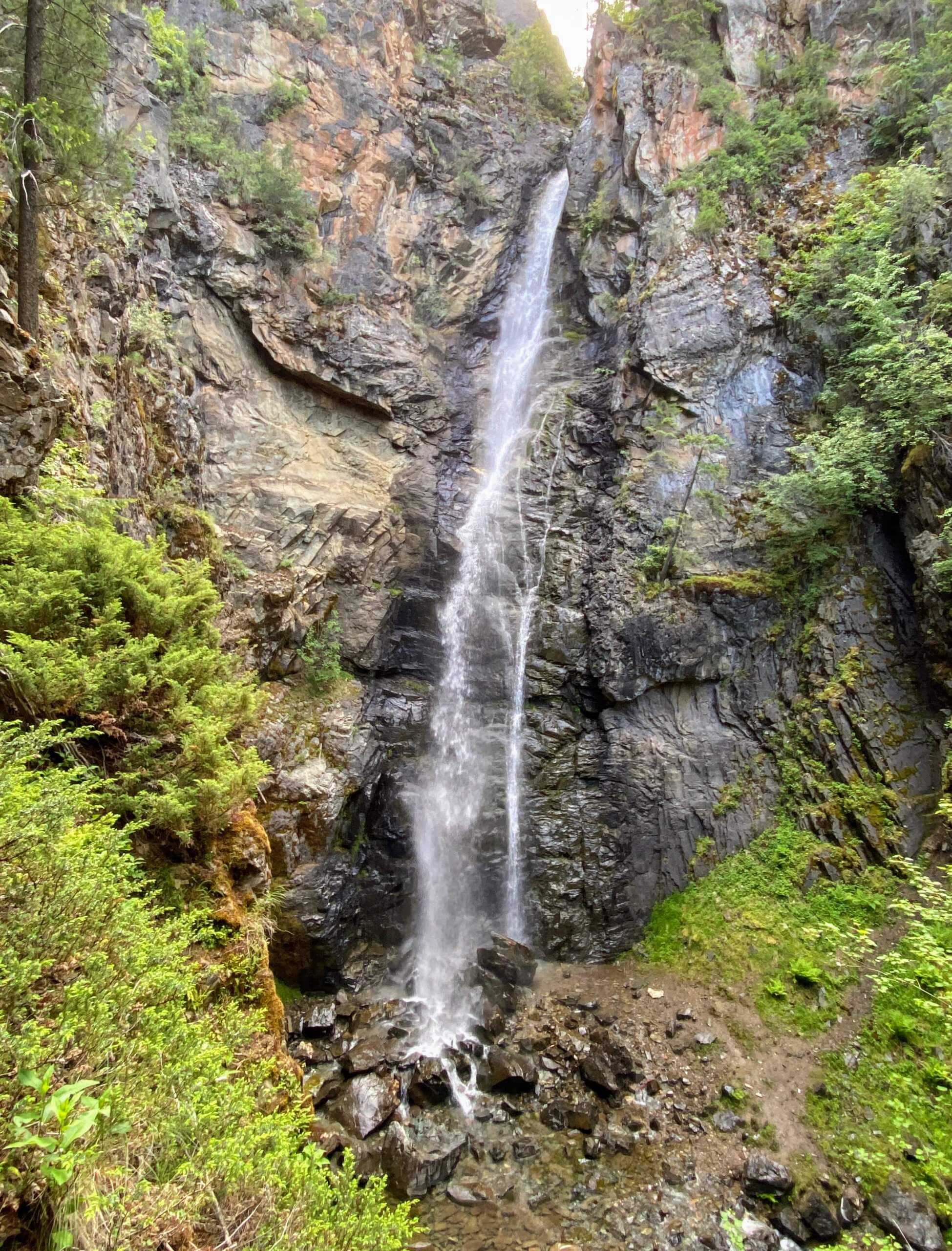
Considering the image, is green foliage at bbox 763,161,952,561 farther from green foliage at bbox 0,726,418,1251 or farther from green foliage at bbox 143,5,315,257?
green foliage at bbox 0,726,418,1251

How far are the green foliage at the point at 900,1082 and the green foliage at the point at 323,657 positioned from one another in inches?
441

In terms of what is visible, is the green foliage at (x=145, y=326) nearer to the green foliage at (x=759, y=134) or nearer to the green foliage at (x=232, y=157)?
the green foliage at (x=232, y=157)

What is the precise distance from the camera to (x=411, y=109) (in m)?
22.5

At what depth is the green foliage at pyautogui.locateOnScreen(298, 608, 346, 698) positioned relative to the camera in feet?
46.0

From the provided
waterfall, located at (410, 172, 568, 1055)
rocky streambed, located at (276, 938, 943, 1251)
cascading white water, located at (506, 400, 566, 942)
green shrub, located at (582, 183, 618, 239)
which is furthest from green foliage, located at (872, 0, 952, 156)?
rocky streambed, located at (276, 938, 943, 1251)

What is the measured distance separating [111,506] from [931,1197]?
13251 mm

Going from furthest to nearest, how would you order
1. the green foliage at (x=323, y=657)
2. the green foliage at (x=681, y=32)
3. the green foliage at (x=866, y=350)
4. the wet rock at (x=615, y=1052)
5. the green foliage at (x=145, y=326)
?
1. the green foliage at (x=681, y=32)
2. the green foliage at (x=323, y=657)
3. the green foliage at (x=866, y=350)
4. the green foliage at (x=145, y=326)
5. the wet rock at (x=615, y=1052)

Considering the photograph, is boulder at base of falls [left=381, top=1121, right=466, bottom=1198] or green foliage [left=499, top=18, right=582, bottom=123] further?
green foliage [left=499, top=18, right=582, bottom=123]

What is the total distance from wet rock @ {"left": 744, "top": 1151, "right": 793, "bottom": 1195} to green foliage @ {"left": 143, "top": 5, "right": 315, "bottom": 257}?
22.7 meters

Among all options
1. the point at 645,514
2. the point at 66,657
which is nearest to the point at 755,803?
the point at 645,514

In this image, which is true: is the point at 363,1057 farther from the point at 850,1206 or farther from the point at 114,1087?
the point at 114,1087

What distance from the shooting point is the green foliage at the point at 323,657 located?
551 inches

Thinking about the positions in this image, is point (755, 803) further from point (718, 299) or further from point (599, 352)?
point (599, 352)

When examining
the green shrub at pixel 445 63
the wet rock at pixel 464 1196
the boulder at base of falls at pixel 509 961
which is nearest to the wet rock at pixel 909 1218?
the wet rock at pixel 464 1196
